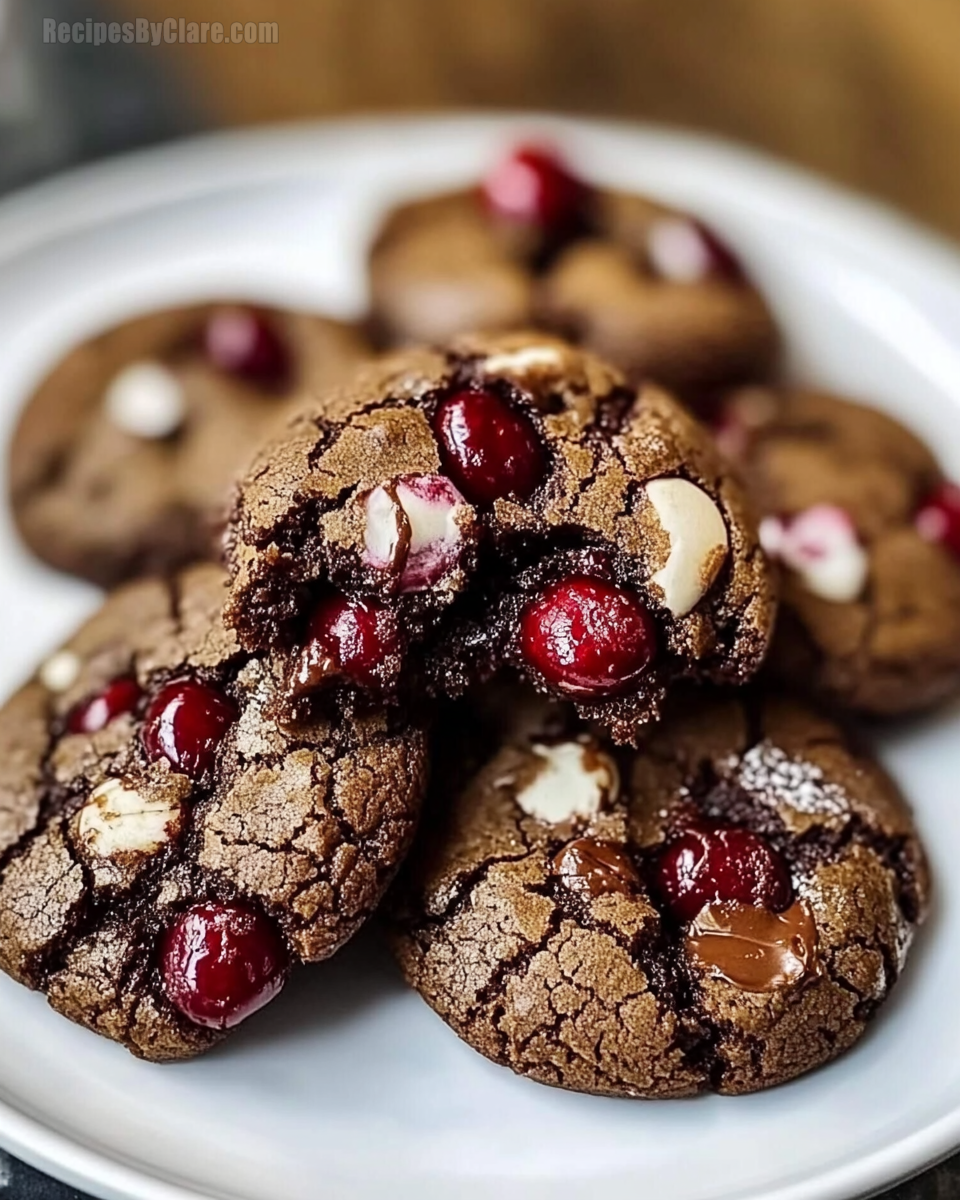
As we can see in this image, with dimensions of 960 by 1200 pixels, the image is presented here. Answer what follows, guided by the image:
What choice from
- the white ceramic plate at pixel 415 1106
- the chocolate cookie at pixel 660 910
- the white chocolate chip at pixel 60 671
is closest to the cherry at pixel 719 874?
the chocolate cookie at pixel 660 910

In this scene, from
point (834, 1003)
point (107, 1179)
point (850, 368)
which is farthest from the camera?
point (850, 368)

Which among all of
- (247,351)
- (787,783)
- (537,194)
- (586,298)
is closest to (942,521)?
(787,783)

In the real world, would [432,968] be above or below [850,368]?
below

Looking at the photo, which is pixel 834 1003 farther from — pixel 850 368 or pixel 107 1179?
pixel 850 368

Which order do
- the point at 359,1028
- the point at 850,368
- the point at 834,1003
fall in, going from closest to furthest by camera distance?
the point at 834,1003, the point at 359,1028, the point at 850,368

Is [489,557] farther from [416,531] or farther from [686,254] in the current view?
[686,254]

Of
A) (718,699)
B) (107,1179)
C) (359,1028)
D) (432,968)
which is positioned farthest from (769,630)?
(107,1179)

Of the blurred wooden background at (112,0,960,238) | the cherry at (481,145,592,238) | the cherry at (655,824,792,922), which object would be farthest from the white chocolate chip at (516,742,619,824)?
the blurred wooden background at (112,0,960,238)
